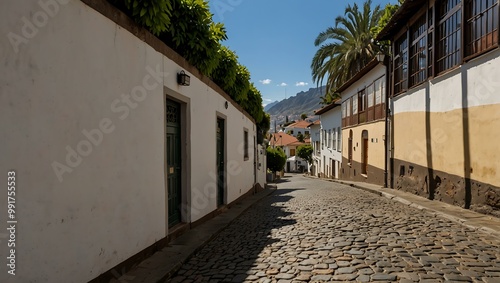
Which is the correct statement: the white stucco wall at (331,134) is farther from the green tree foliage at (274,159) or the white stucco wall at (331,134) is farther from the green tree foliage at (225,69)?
the green tree foliage at (225,69)

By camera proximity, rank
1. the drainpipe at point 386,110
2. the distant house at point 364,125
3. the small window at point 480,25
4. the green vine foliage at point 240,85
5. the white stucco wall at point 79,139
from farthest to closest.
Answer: the distant house at point 364,125, the drainpipe at point 386,110, the green vine foliage at point 240,85, the small window at point 480,25, the white stucco wall at point 79,139

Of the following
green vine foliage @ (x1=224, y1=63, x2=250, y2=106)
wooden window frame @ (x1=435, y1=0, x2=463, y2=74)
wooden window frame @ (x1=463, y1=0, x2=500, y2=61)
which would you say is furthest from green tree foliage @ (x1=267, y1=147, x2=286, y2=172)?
wooden window frame @ (x1=463, y1=0, x2=500, y2=61)

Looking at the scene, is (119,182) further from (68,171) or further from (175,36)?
(175,36)

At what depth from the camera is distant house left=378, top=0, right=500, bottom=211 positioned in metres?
7.54

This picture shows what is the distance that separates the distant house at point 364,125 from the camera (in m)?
16.2

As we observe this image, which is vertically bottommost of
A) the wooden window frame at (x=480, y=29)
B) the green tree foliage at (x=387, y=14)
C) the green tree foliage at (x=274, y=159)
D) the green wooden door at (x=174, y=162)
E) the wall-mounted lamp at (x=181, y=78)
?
the green tree foliage at (x=274, y=159)

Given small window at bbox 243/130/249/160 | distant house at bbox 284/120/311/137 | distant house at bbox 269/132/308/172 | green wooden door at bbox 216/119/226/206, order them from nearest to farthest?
green wooden door at bbox 216/119/226/206 → small window at bbox 243/130/249/160 → distant house at bbox 269/132/308/172 → distant house at bbox 284/120/311/137

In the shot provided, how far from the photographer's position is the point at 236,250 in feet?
17.6

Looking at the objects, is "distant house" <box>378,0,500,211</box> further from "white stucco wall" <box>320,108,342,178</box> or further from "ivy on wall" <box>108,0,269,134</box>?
"white stucco wall" <box>320,108,342,178</box>

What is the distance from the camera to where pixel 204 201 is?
24.2 feet

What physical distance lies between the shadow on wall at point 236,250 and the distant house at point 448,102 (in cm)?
433

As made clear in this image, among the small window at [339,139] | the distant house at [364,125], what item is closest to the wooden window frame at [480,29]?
the distant house at [364,125]

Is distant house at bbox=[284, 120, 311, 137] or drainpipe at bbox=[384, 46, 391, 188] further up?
distant house at bbox=[284, 120, 311, 137]

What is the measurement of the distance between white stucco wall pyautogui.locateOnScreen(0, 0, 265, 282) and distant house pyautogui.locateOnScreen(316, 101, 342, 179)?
23.5 metres
